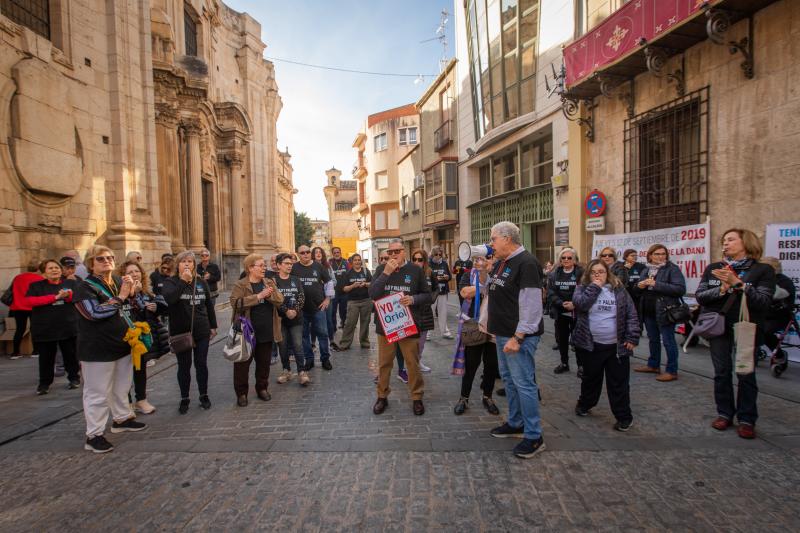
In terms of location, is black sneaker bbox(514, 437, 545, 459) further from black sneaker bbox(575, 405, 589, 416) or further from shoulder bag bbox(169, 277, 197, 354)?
shoulder bag bbox(169, 277, 197, 354)

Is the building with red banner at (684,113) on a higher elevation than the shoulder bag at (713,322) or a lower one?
higher

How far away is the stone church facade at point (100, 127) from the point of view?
8.64 metres

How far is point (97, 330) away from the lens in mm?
4008

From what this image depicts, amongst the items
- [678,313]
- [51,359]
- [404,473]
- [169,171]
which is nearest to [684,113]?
[678,313]

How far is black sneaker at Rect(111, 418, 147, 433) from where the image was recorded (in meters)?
4.40

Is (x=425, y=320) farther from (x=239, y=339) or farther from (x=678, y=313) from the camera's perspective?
(x=678, y=313)

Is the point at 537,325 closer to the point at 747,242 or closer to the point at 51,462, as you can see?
the point at 747,242

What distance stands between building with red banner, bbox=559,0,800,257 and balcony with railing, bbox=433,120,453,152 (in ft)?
34.1

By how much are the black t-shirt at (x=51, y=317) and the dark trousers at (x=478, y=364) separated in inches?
213

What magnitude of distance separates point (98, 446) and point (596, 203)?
11.4 meters

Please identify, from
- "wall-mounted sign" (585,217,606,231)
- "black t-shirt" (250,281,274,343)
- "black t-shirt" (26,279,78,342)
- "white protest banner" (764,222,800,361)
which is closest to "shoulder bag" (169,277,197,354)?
"black t-shirt" (250,281,274,343)

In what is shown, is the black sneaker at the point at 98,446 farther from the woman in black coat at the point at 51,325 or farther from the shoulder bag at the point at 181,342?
the woman in black coat at the point at 51,325

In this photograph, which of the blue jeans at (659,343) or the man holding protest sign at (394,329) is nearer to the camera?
the man holding protest sign at (394,329)

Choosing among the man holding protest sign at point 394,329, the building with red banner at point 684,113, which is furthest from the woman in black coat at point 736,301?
the building with red banner at point 684,113
